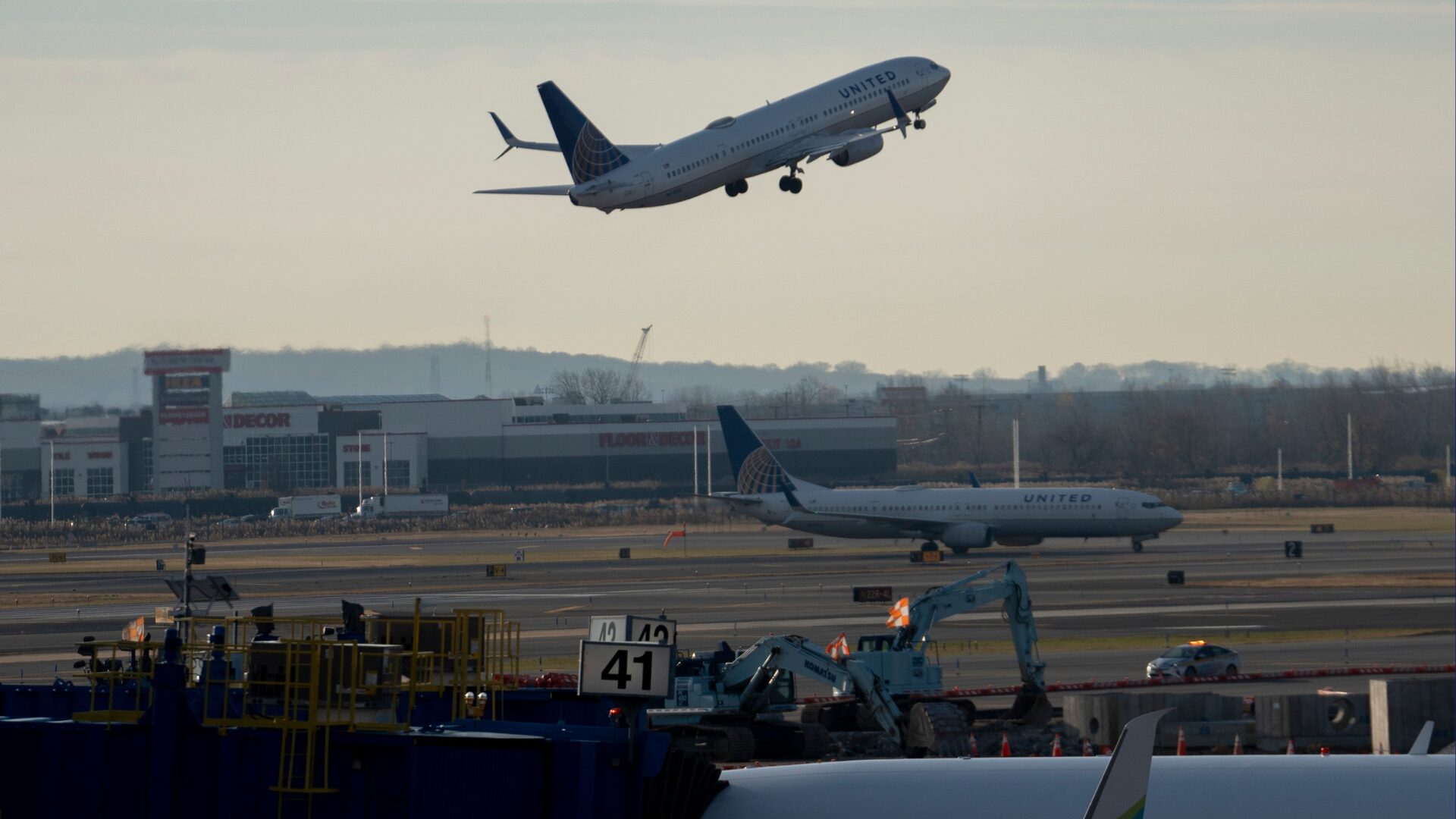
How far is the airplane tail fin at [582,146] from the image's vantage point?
6253 cm

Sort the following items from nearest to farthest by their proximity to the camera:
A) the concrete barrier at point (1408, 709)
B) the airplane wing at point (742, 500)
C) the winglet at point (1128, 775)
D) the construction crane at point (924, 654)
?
1. the winglet at point (1128, 775)
2. the concrete barrier at point (1408, 709)
3. the construction crane at point (924, 654)
4. the airplane wing at point (742, 500)

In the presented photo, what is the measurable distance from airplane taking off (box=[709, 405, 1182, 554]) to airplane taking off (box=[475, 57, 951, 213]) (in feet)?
77.3

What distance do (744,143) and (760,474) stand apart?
3226cm

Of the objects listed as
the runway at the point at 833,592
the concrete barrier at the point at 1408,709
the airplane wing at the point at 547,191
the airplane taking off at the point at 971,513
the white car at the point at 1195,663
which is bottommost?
the runway at the point at 833,592

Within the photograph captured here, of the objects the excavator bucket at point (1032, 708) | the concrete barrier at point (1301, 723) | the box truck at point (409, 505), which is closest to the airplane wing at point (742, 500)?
the excavator bucket at point (1032, 708)

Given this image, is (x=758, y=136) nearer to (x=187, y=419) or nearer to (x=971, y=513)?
(x=971, y=513)

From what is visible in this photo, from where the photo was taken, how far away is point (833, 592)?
69.9 m

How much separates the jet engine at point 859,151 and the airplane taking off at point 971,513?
25.9m

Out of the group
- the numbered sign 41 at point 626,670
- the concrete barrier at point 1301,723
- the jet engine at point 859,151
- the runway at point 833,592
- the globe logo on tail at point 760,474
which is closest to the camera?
the numbered sign 41 at point 626,670

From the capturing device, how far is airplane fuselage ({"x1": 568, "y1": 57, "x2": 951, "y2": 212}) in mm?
60312

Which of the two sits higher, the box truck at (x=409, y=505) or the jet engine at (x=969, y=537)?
the jet engine at (x=969, y=537)

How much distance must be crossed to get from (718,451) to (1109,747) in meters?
140

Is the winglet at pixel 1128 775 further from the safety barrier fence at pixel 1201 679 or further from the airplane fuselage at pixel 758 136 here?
the airplane fuselage at pixel 758 136

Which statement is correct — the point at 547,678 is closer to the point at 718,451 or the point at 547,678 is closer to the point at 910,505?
the point at 910,505
